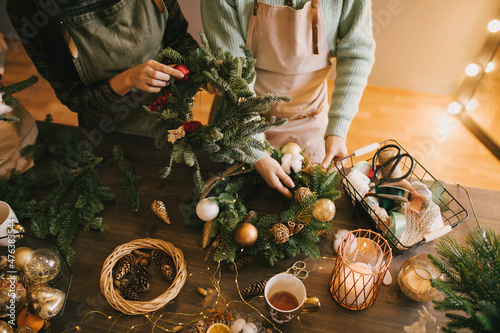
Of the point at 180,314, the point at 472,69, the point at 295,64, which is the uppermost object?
the point at 295,64

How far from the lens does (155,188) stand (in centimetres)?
113

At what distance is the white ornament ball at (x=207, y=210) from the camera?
0.93m

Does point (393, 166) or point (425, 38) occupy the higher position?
point (393, 166)

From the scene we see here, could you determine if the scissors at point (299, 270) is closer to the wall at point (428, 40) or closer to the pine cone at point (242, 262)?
the pine cone at point (242, 262)

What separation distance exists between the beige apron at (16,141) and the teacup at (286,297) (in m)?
0.94

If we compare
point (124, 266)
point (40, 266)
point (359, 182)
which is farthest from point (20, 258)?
point (359, 182)

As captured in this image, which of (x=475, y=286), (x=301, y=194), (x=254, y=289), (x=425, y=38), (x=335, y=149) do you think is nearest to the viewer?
(x=475, y=286)

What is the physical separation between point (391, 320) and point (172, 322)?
0.54 m

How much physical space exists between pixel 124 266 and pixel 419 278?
75cm

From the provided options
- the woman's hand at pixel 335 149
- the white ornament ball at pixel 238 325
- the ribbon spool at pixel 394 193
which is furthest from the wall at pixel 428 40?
the white ornament ball at pixel 238 325

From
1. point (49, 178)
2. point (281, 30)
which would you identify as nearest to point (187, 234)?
point (49, 178)

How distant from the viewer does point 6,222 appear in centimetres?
88

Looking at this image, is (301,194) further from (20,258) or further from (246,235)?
(20,258)

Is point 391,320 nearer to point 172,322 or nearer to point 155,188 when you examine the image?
point 172,322
